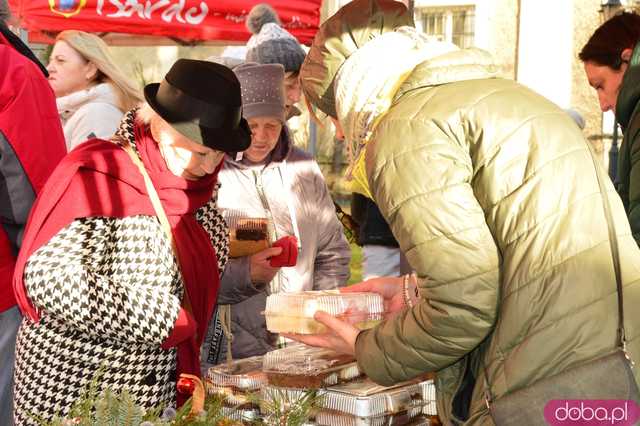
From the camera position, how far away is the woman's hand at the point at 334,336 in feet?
6.73

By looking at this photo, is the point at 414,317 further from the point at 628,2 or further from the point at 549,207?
the point at 628,2

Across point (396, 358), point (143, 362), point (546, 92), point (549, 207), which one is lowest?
point (546, 92)

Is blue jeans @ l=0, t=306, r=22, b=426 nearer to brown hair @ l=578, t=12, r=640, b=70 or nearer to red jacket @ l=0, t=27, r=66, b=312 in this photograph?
red jacket @ l=0, t=27, r=66, b=312

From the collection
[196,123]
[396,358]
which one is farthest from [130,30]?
[396,358]

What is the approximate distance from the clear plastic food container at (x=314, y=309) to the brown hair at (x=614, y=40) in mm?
1926

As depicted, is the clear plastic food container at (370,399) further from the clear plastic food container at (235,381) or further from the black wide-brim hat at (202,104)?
the black wide-brim hat at (202,104)

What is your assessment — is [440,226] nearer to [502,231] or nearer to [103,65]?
[502,231]

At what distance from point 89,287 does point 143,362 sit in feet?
0.86

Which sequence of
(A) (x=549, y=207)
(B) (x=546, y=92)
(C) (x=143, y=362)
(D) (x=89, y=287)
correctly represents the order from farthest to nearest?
(B) (x=546, y=92) < (C) (x=143, y=362) < (D) (x=89, y=287) < (A) (x=549, y=207)

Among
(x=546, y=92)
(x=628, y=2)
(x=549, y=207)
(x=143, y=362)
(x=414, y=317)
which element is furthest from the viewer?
(x=546, y=92)

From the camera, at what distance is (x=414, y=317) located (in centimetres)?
184

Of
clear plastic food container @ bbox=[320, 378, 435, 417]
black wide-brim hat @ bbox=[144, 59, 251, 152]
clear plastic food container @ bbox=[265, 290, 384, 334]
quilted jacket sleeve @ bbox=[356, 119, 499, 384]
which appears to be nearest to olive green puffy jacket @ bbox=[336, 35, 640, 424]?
quilted jacket sleeve @ bbox=[356, 119, 499, 384]

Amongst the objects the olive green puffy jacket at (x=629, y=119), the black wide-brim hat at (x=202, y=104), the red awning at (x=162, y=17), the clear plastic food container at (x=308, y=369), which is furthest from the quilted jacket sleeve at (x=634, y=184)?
the red awning at (x=162, y=17)

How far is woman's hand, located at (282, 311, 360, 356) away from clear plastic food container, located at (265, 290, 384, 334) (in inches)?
0.9
